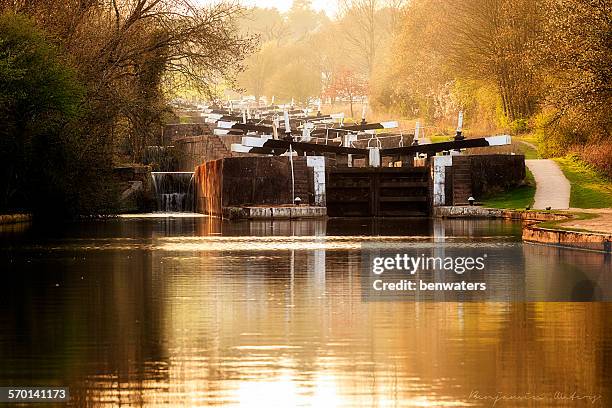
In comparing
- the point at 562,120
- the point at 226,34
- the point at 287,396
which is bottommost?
the point at 287,396

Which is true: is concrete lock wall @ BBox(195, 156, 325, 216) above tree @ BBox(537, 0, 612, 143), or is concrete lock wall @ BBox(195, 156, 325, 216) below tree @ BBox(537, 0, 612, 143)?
below

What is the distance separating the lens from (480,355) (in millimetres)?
11242

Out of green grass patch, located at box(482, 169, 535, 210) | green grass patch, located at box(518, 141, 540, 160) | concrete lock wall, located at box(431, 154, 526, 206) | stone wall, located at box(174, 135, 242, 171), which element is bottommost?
green grass patch, located at box(482, 169, 535, 210)

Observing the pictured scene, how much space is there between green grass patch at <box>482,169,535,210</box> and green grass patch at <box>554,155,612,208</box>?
52.5 inches

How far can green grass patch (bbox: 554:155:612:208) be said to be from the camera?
41500mm

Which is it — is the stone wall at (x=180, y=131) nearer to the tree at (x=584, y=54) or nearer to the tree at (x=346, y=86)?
the tree at (x=584, y=54)

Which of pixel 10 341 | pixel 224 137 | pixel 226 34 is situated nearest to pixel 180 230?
pixel 226 34

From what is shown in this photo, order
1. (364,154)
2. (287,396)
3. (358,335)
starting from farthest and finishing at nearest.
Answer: (364,154) < (358,335) < (287,396)

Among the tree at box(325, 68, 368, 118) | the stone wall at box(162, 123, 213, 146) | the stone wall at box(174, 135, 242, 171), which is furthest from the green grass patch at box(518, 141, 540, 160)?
the tree at box(325, 68, 368, 118)

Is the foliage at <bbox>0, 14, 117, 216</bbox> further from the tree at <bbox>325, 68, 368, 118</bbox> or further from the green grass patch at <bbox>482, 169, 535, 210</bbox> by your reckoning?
the tree at <bbox>325, 68, 368, 118</bbox>

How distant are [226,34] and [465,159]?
11.8m

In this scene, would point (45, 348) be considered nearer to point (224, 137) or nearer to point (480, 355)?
point (480, 355)

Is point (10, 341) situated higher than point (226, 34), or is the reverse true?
point (226, 34)

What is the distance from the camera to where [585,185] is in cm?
4444
